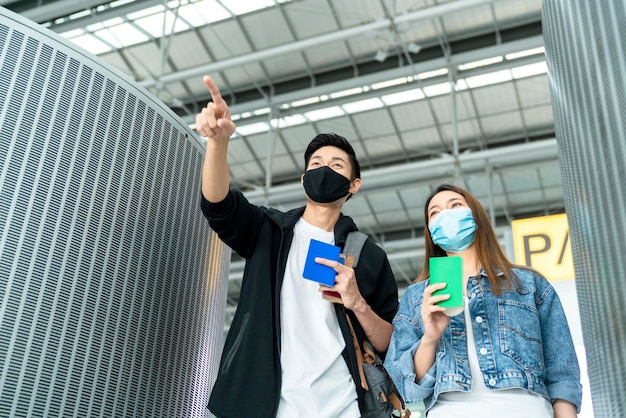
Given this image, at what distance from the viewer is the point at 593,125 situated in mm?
2309

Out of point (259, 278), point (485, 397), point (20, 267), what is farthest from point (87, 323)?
point (485, 397)

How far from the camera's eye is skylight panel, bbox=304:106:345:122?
18016mm

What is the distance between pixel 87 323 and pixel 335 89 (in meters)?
14.0

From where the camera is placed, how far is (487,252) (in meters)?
2.88

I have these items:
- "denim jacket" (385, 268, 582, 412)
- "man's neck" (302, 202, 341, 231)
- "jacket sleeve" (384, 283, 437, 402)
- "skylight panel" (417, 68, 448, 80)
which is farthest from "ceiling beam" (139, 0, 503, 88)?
"denim jacket" (385, 268, 582, 412)

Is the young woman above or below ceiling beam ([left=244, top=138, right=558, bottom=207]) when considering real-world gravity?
below

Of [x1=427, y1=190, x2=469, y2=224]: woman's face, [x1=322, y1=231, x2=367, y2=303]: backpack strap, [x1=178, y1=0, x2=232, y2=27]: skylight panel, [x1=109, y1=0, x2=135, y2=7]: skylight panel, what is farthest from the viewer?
[x1=178, y1=0, x2=232, y2=27]: skylight panel

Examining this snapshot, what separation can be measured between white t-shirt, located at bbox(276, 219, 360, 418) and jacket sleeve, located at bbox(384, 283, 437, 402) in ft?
0.74

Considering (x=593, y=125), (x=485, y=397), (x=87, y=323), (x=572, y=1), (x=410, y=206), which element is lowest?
(x=485, y=397)

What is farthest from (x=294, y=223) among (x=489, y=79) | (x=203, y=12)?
(x=489, y=79)

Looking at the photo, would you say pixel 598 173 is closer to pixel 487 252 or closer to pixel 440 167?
pixel 487 252

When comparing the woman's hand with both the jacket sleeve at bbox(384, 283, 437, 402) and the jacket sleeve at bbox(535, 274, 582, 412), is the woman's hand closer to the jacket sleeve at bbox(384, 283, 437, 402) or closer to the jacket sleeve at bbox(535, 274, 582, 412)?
the jacket sleeve at bbox(384, 283, 437, 402)

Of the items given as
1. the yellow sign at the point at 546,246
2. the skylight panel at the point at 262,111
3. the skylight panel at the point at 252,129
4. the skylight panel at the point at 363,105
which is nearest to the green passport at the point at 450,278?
the yellow sign at the point at 546,246

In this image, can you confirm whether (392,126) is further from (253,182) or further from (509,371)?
(509,371)
